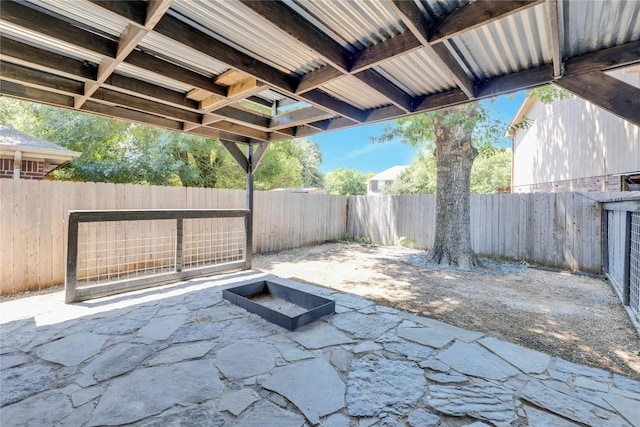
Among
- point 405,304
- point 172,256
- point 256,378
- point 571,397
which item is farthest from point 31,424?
point 172,256

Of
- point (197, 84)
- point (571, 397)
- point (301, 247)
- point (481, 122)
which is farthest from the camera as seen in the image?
point (301, 247)

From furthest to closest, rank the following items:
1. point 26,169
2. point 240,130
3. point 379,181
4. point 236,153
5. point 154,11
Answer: point 379,181 < point 26,169 < point 236,153 < point 240,130 < point 154,11

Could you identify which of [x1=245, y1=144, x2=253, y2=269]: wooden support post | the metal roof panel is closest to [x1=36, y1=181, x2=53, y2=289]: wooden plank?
[x1=245, y1=144, x2=253, y2=269]: wooden support post

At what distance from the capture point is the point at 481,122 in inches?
214

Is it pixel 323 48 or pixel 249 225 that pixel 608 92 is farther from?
pixel 249 225

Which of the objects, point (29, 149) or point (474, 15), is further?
point (29, 149)

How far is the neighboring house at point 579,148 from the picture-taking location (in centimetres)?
568

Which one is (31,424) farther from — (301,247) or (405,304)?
(301,247)

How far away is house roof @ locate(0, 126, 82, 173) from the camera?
4.99m

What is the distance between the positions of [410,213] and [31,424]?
744 cm

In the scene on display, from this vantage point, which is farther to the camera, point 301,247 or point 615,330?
point 301,247

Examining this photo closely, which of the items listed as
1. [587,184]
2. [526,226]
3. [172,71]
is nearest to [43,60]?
[172,71]

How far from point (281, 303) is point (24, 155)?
18.2 ft

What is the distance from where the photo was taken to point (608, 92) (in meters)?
1.99
